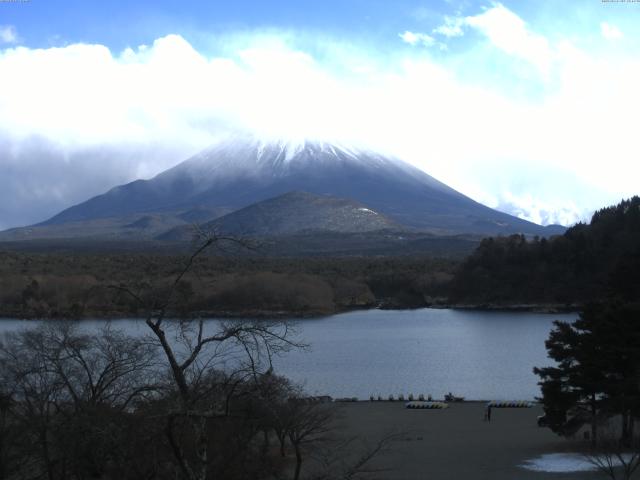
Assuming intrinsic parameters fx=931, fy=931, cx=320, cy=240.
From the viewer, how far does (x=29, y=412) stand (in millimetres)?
12484

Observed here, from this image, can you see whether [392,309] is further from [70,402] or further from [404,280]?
[70,402]

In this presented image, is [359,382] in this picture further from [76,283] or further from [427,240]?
[427,240]

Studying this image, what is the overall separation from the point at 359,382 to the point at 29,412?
21.1m

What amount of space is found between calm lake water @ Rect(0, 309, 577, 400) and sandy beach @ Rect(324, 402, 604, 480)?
2925mm

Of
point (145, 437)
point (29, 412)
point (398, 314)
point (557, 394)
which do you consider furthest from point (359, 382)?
point (398, 314)

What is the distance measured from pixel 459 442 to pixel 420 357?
1884 cm

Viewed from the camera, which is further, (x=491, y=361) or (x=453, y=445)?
(x=491, y=361)

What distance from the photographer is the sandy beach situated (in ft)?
57.3

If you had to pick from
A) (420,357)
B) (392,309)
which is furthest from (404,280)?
(420,357)

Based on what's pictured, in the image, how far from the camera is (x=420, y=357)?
39.7 metres

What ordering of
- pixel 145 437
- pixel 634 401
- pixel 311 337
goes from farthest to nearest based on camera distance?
1. pixel 311 337
2. pixel 634 401
3. pixel 145 437

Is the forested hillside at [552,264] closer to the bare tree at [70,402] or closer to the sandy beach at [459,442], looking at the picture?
the sandy beach at [459,442]

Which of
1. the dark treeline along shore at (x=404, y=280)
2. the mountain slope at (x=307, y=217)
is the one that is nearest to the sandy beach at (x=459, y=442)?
the dark treeline along shore at (x=404, y=280)

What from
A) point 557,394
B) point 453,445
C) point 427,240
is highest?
point 427,240
